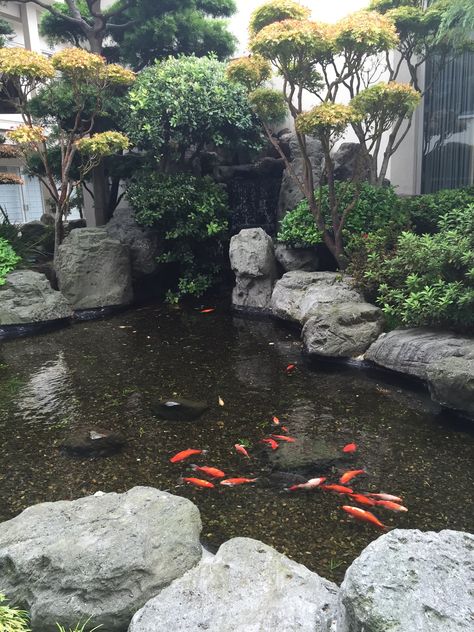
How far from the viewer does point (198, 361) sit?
712cm

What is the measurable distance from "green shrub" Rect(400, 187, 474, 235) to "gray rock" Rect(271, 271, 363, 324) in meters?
1.67

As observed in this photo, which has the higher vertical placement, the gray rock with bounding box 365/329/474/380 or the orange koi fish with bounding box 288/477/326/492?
the gray rock with bounding box 365/329/474/380

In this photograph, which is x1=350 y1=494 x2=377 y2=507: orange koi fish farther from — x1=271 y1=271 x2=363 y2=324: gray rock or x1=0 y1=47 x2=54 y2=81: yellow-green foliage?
x1=0 y1=47 x2=54 y2=81: yellow-green foliage

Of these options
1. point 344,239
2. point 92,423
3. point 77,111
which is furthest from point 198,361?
point 77,111

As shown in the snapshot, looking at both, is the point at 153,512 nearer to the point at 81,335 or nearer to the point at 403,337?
the point at 403,337

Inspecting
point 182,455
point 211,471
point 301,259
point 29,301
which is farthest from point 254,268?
point 211,471

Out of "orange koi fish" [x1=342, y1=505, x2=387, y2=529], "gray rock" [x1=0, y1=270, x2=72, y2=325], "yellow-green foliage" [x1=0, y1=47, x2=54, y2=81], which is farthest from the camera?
"yellow-green foliage" [x1=0, y1=47, x2=54, y2=81]

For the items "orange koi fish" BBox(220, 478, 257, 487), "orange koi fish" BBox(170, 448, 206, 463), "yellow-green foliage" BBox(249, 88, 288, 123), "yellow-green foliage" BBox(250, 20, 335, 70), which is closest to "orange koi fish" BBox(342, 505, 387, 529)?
"orange koi fish" BBox(220, 478, 257, 487)

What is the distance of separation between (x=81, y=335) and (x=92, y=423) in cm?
366

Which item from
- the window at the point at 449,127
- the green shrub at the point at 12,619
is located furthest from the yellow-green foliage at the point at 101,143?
the green shrub at the point at 12,619

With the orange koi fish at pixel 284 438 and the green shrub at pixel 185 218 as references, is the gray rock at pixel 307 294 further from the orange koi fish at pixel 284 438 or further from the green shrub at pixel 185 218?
the orange koi fish at pixel 284 438

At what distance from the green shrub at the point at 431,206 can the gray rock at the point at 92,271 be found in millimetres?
5672

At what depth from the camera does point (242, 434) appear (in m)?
4.98

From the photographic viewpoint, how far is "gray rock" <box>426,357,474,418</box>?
16.5 ft
